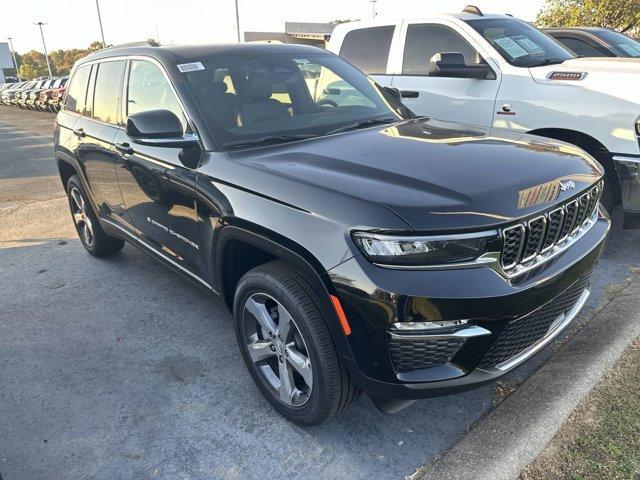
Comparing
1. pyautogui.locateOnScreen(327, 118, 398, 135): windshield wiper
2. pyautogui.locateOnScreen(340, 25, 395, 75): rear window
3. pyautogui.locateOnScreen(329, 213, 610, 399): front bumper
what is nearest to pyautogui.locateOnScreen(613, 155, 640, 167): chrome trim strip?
pyautogui.locateOnScreen(327, 118, 398, 135): windshield wiper

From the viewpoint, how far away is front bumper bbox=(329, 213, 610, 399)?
1.88 m

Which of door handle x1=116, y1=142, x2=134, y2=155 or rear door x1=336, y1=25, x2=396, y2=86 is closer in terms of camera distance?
door handle x1=116, y1=142, x2=134, y2=155

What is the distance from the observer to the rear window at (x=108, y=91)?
3720mm

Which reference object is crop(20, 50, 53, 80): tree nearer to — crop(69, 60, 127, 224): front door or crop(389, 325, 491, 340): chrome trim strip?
crop(69, 60, 127, 224): front door

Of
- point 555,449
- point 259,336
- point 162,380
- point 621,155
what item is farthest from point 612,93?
point 162,380

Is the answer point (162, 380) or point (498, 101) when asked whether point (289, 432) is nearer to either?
point (162, 380)

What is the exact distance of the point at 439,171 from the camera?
2195mm

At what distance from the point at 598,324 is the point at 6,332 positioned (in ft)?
13.3

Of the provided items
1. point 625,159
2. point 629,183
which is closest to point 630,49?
point 625,159

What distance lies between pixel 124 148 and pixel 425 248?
2407 millimetres

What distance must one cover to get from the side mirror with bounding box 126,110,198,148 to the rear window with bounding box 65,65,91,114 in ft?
6.29

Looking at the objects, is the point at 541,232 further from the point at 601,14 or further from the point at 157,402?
the point at 601,14

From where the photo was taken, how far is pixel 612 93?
4.05 m

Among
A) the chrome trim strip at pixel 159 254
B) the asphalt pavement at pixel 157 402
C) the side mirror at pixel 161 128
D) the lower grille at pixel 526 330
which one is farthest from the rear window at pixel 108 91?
the lower grille at pixel 526 330
